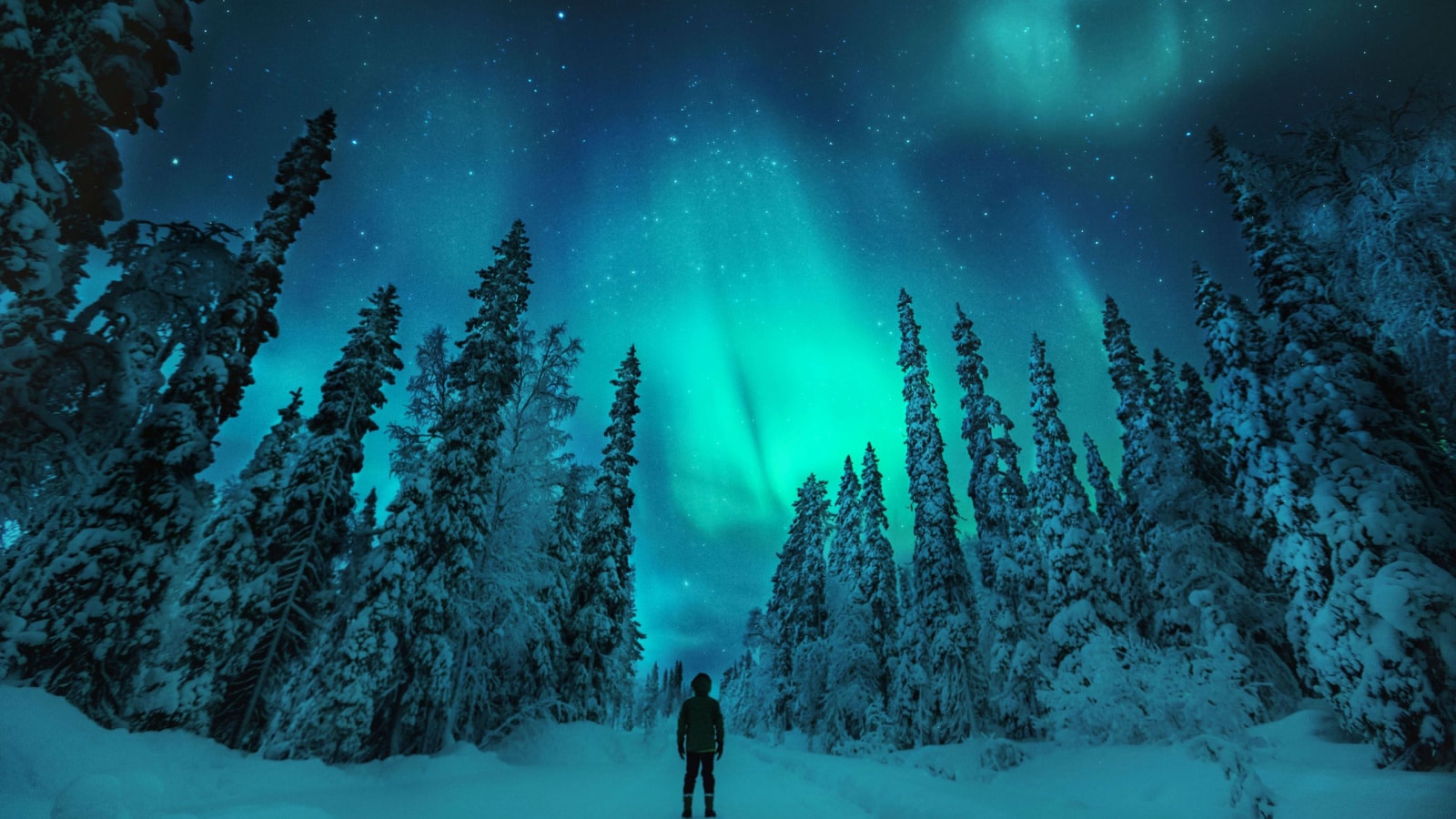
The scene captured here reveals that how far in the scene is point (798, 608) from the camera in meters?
38.3

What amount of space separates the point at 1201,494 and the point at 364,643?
96.6 feet

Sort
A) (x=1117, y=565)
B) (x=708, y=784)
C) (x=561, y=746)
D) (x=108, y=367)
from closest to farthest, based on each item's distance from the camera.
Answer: (x=708, y=784) → (x=108, y=367) → (x=561, y=746) → (x=1117, y=565)

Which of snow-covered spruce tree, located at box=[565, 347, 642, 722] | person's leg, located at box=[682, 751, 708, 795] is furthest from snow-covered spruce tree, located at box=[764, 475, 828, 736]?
person's leg, located at box=[682, 751, 708, 795]

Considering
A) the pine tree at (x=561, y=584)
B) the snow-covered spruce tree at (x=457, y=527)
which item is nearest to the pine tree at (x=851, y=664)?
the pine tree at (x=561, y=584)

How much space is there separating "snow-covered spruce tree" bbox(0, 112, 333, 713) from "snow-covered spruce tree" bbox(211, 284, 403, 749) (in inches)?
160

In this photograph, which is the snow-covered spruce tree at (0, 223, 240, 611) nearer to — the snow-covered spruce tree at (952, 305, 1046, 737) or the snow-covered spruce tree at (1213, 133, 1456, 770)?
the snow-covered spruce tree at (1213, 133, 1456, 770)

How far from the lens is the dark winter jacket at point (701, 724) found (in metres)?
8.23

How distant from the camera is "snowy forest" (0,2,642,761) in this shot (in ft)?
26.2

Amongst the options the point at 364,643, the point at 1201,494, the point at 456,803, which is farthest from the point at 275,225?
the point at 1201,494

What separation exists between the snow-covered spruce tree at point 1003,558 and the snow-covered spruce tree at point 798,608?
43.6 ft

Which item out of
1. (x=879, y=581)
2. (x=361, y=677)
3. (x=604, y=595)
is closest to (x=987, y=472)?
(x=879, y=581)

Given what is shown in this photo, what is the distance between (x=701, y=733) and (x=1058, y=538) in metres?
19.5

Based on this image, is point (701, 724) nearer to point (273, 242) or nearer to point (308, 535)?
point (308, 535)

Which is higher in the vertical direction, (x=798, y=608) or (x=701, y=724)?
(x=798, y=608)
